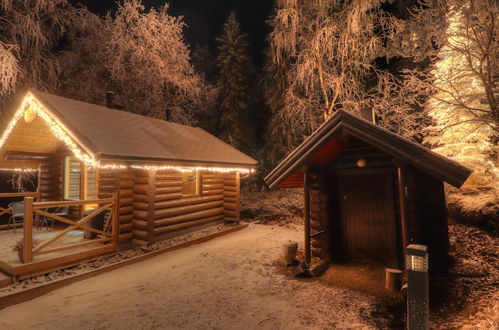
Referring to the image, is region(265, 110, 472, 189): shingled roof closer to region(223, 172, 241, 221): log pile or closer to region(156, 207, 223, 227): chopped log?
region(156, 207, 223, 227): chopped log

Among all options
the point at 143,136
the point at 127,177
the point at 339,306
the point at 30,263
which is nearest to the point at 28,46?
the point at 143,136

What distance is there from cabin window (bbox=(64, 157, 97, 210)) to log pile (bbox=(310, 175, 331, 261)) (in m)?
8.87

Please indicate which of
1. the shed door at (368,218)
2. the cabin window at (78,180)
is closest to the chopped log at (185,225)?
the cabin window at (78,180)

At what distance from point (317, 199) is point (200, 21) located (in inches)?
1564

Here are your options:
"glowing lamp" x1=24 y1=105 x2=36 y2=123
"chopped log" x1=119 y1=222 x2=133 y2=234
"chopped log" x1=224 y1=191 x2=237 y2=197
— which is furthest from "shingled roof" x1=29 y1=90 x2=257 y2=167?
"chopped log" x1=119 y1=222 x2=133 y2=234

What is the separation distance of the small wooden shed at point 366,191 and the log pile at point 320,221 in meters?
0.03

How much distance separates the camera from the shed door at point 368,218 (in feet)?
19.3

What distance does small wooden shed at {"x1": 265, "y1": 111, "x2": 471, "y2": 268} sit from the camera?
193 inches

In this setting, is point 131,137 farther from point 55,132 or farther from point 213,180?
point 213,180

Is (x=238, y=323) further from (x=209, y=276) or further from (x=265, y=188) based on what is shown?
(x=265, y=188)

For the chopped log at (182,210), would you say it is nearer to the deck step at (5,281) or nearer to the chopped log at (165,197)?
the chopped log at (165,197)

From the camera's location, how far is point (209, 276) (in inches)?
237

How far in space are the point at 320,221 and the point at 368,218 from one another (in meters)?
1.19

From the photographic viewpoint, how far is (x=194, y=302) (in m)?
4.77
